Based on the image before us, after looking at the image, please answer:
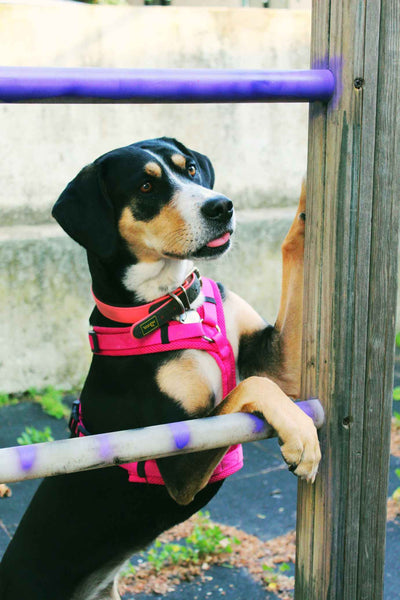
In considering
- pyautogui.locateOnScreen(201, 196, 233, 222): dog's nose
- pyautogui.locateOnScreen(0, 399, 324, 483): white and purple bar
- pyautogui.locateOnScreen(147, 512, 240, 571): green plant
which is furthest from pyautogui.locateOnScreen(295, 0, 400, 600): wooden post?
pyautogui.locateOnScreen(147, 512, 240, 571): green plant

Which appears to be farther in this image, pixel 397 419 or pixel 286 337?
pixel 397 419

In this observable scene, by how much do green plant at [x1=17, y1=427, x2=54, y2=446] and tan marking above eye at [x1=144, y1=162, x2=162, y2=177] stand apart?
84.4 inches

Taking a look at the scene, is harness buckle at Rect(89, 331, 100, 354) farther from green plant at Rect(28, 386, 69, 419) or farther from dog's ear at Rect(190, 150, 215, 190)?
green plant at Rect(28, 386, 69, 419)

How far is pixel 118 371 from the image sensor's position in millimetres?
1994

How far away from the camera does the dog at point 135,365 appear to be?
196 cm

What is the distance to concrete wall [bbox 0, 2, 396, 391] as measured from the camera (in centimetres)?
457

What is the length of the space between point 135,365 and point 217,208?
0.52 m

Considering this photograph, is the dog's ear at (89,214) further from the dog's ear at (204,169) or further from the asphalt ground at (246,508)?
the asphalt ground at (246,508)

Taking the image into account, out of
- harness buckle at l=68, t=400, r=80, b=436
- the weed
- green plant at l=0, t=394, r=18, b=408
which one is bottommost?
green plant at l=0, t=394, r=18, b=408

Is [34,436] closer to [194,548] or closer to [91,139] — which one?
[194,548]

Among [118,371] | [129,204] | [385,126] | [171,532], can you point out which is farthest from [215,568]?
[385,126]

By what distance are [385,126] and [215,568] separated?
2.15 metres

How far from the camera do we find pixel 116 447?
1289 mm

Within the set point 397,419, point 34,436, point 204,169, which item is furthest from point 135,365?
point 397,419
